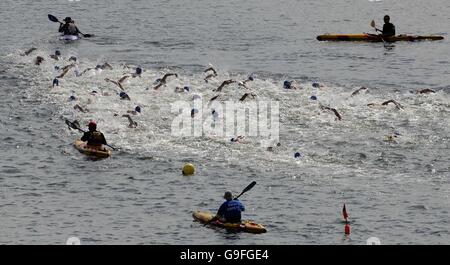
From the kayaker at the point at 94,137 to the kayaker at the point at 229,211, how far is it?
1227 cm

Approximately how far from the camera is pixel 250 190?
176ft

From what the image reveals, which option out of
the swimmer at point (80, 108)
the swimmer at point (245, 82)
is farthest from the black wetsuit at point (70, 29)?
the swimmer at point (80, 108)

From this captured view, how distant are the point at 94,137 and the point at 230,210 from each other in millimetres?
13210

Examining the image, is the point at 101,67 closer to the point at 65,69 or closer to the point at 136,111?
the point at 65,69

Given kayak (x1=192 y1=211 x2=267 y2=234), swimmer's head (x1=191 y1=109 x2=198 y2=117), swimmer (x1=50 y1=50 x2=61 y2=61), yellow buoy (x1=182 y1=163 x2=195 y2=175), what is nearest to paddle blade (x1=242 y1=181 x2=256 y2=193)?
kayak (x1=192 y1=211 x2=267 y2=234)

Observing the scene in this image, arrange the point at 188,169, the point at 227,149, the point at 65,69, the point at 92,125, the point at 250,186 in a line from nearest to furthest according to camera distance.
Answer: the point at 250,186 < the point at 188,169 < the point at 227,149 < the point at 92,125 < the point at 65,69

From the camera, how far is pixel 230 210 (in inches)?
1889

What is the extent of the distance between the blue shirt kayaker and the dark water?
0.68 m

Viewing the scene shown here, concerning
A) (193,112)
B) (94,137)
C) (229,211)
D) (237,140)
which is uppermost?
(193,112)

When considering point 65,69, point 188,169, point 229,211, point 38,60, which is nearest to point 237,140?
point 188,169

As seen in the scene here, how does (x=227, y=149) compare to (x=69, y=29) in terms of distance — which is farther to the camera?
(x=69, y=29)
